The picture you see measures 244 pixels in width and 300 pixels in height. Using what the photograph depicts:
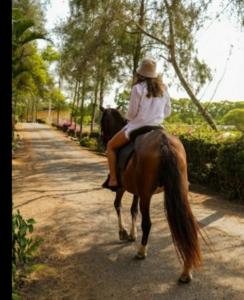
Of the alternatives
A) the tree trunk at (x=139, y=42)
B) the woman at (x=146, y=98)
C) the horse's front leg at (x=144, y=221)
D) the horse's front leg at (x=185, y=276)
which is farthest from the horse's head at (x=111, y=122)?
the tree trunk at (x=139, y=42)

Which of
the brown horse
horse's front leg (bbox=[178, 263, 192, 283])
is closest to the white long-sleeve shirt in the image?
the brown horse

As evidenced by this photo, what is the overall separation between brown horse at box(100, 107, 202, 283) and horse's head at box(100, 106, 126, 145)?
46.2 inches

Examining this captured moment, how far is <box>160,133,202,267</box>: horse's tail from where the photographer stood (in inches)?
176

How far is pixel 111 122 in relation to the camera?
22.2 feet

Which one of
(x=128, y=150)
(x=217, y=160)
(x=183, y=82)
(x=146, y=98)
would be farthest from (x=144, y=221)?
(x=183, y=82)

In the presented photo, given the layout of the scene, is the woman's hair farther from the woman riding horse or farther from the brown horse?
the brown horse

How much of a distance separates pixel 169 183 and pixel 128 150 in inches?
47.3

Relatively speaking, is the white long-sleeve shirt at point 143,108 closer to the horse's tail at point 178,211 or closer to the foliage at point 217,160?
the horse's tail at point 178,211

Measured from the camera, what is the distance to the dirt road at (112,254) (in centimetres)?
450

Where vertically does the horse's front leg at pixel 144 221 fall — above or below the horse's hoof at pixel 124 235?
above

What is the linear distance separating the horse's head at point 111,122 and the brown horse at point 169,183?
117 cm

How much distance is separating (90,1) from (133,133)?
1167cm
